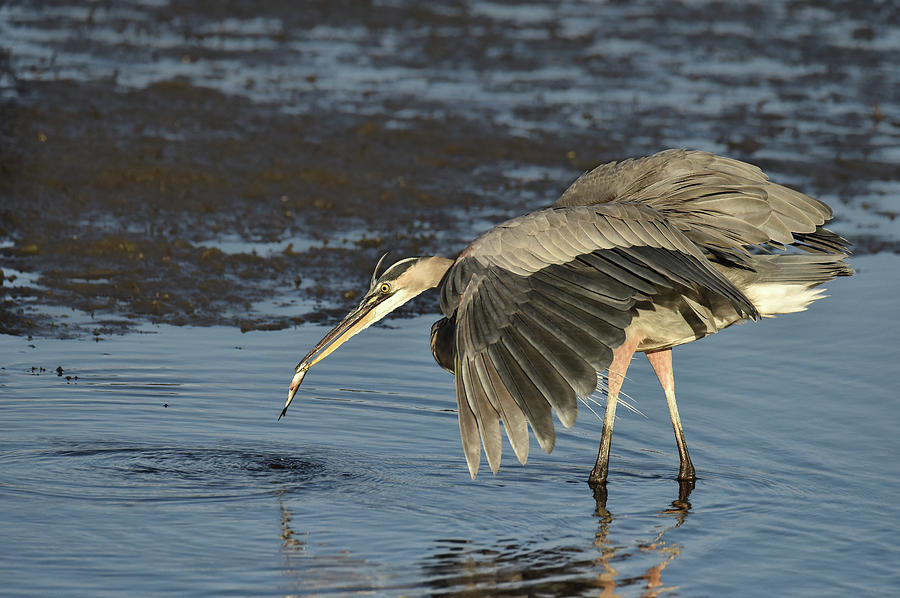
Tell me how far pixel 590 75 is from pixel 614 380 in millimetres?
9804

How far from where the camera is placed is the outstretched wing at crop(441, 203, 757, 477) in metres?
5.18

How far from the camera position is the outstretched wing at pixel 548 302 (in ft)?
17.0

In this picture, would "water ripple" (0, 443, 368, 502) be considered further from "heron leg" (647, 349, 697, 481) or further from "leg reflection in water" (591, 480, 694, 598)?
"heron leg" (647, 349, 697, 481)

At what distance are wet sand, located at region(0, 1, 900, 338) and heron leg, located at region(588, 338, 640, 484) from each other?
2.98 metres

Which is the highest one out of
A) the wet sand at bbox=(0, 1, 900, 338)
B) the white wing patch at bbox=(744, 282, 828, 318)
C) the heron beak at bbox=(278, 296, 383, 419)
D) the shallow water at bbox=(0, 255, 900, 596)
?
the wet sand at bbox=(0, 1, 900, 338)

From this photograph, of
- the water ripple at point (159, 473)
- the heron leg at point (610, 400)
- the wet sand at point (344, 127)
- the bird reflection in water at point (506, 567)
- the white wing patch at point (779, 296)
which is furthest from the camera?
the wet sand at point (344, 127)

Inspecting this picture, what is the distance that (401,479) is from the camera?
6.48m

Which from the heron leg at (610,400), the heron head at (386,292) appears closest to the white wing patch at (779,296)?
the heron leg at (610,400)

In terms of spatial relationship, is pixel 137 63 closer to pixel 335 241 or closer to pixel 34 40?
pixel 34 40

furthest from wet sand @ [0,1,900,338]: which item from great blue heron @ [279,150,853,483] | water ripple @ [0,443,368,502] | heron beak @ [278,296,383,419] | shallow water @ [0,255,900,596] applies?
great blue heron @ [279,150,853,483]

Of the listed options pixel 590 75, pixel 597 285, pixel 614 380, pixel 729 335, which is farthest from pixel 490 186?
pixel 597 285

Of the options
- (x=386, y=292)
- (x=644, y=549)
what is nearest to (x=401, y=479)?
(x=386, y=292)

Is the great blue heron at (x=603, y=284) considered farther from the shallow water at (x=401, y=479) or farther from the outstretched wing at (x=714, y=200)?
the shallow water at (x=401, y=479)

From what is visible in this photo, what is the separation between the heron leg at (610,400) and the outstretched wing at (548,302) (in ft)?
1.67
